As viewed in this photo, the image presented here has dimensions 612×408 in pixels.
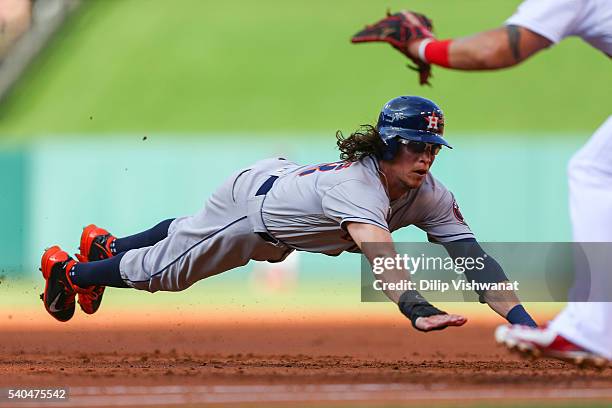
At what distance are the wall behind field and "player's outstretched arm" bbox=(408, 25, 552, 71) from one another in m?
8.94

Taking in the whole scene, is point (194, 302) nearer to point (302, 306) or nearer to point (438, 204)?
point (302, 306)

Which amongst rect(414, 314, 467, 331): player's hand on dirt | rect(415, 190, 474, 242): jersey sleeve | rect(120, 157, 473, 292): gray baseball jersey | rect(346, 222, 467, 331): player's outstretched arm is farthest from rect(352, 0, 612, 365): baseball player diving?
rect(415, 190, 474, 242): jersey sleeve

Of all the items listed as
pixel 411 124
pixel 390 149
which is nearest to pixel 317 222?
pixel 390 149

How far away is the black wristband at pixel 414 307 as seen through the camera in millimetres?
3904

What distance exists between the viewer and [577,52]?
50.9ft

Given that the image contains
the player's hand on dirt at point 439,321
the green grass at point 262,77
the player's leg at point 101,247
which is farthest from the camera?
the green grass at point 262,77

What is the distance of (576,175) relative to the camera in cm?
351

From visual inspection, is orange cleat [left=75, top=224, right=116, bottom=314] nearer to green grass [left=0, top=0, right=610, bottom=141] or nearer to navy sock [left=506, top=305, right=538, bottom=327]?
navy sock [left=506, top=305, right=538, bottom=327]

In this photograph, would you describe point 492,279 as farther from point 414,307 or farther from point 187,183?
point 187,183

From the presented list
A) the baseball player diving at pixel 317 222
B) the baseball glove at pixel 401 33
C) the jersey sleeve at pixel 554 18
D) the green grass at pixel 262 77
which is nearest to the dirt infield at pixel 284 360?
the baseball player diving at pixel 317 222

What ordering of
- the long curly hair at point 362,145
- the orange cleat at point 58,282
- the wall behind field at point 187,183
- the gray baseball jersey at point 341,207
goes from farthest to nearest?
1. the wall behind field at point 187,183
2. the orange cleat at point 58,282
3. the long curly hair at point 362,145
4. the gray baseball jersey at point 341,207

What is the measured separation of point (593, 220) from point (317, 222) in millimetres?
1753

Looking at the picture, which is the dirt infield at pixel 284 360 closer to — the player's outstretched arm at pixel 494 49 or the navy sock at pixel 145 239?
the navy sock at pixel 145 239

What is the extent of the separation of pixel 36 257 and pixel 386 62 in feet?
20.6
